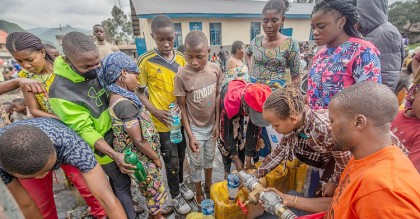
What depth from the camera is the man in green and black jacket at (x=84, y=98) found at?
66.8 inches

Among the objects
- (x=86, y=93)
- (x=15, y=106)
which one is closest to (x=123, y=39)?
(x=15, y=106)

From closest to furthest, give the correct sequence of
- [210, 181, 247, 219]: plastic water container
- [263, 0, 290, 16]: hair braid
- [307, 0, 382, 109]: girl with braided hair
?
[307, 0, 382, 109]: girl with braided hair, [210, 181, 247, 219]: plastic water container, [263, 0, 290, 16]: hair braid

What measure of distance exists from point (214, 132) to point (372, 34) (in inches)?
74.4

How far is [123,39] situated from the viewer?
38281 mm

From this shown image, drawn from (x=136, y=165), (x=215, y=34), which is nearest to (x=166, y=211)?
(x=136, y=165)

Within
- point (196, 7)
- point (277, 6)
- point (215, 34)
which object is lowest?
point (277, 6)

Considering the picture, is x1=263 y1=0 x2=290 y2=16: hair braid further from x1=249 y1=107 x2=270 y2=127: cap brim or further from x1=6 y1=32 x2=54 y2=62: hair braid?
x1=6 y1=32 x2=54 y2=62: hair braid

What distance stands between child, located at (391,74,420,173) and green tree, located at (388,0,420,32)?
31085 millimetres

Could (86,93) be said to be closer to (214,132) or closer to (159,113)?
(159,113)

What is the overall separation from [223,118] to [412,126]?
5.07ft

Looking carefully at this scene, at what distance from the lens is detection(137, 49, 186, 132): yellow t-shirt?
2406 mm

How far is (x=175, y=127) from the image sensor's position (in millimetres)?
2395

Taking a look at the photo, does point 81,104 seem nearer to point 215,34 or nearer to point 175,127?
point 175,127

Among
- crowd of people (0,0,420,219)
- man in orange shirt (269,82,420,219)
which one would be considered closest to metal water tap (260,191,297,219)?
crowd of people (0,0,420,219)
